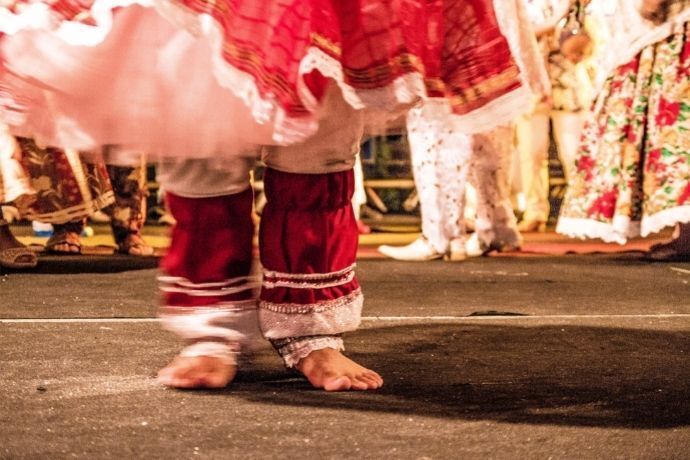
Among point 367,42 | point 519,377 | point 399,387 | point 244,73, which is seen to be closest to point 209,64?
point 244,73

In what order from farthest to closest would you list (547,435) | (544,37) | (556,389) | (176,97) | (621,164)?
(544,37), (621,164), (556,389), (176,97), (547,435)

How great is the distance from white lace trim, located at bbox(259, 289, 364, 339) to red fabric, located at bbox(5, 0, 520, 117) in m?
0.34

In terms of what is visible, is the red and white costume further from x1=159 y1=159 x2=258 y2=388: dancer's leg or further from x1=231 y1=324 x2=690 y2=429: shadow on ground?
x1=231 y1=324 x2=690 y2=429: shadow on ground

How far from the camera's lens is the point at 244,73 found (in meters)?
1.25

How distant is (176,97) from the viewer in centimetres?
136

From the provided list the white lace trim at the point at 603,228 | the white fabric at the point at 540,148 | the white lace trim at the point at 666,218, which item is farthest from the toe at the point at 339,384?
the white fabric at the point at 540,148

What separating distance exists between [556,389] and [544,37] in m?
3.20

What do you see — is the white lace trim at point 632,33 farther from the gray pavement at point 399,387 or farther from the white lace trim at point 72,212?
the white lace trim at point 72,212

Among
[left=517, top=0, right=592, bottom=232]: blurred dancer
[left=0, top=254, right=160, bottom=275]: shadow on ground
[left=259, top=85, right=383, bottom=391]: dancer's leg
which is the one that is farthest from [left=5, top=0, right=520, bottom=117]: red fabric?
[left=517, top=0, right=592, bottom=232]: blurred dancer

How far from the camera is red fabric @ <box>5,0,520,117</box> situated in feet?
4.15

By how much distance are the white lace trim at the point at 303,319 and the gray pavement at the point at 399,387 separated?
78mm

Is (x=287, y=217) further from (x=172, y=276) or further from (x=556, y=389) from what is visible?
(x=556, y=389)

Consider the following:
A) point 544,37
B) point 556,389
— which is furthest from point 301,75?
point 544,37

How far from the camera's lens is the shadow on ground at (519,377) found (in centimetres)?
136
